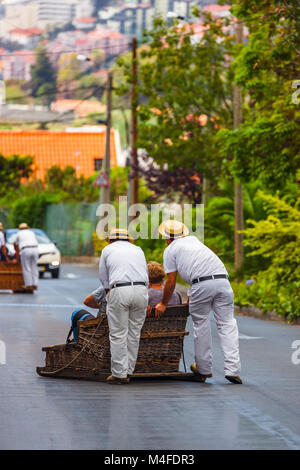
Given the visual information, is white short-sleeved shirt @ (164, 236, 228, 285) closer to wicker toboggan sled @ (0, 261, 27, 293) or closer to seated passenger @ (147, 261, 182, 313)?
seated passenger @ (147, 261, 182, 313)

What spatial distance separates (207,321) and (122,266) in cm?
109

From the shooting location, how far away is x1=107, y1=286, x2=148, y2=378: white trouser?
11562 mm

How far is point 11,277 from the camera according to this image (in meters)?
27.5

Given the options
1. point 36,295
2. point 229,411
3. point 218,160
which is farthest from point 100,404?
point 218,160

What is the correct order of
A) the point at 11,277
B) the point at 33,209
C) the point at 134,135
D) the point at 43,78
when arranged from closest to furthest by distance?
the point at 11,277
the point at 134,135
the point at 33,209
the point at 43,78

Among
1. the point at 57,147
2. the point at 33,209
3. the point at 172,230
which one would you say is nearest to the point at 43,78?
the point at 57,147

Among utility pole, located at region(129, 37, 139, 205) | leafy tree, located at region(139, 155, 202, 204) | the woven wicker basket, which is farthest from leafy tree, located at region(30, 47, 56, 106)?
the woven wicker basket

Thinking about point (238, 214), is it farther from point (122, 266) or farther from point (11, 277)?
point (122, 266)

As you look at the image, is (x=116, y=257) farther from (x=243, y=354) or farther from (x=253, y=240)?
(x=253, y=240)

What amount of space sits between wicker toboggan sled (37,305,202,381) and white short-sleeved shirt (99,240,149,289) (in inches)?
16.7

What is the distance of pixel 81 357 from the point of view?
12.0 meters

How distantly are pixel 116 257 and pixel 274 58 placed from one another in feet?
35.6

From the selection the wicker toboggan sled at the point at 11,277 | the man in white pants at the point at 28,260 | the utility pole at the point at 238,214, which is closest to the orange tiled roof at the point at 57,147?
the utility pole at the point at 238,214

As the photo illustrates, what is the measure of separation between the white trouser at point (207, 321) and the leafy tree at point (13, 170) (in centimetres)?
5488
